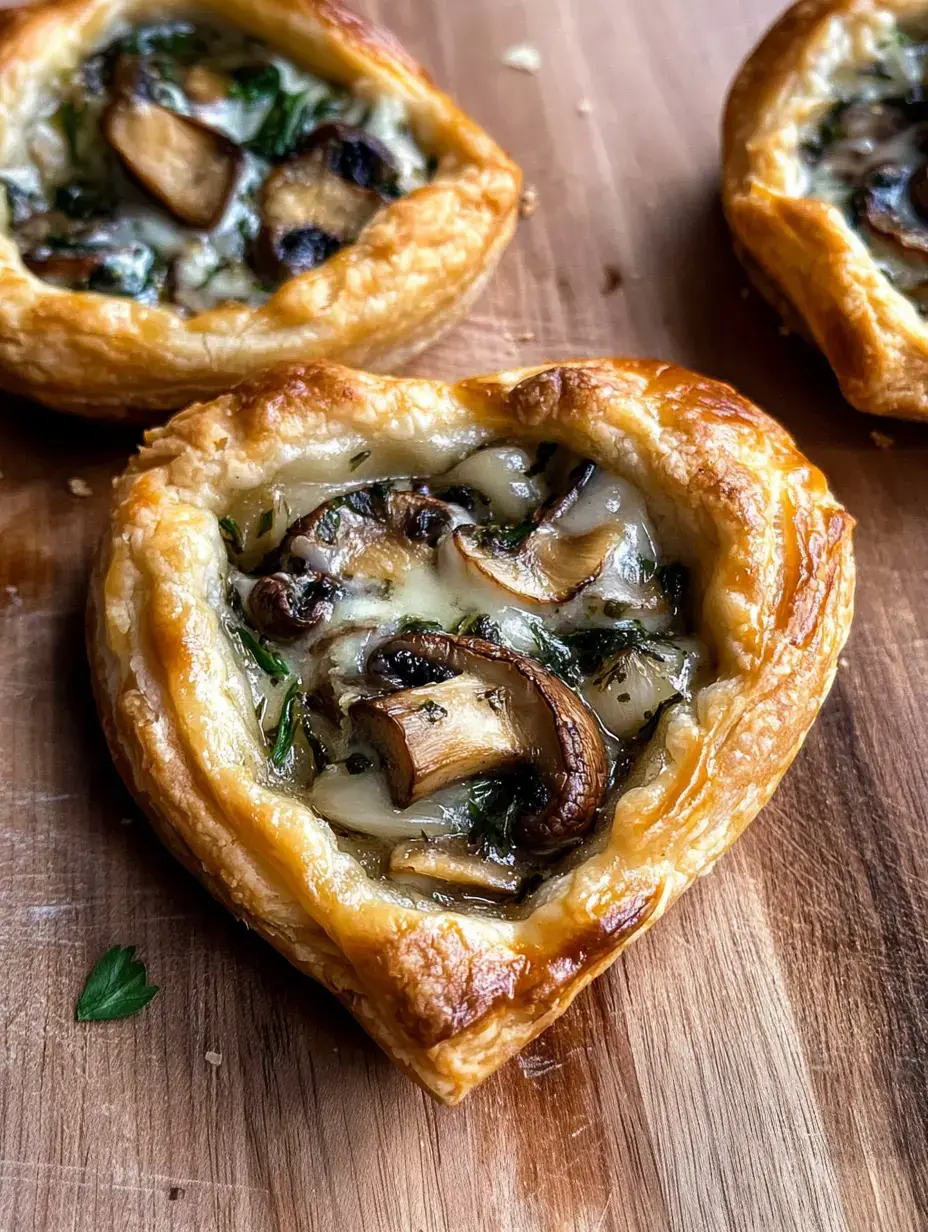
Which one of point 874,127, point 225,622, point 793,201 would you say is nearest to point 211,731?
point 225,622

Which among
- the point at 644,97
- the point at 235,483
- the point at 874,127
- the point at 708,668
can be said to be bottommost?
the point at 235,483

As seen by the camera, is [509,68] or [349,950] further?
[509,68]

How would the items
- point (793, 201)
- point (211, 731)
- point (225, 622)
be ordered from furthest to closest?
1. point (793, 201)
2. point (225, 622)
3. point (211, 731)

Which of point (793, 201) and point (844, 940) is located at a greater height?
point (793, 201)

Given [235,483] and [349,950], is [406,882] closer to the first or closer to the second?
[349,950]

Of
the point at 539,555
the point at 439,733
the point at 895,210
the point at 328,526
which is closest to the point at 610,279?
the point at 895,210

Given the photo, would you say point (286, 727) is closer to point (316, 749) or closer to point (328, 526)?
point (316, 749)

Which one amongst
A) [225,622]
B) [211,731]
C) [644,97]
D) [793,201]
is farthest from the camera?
[644,97]
